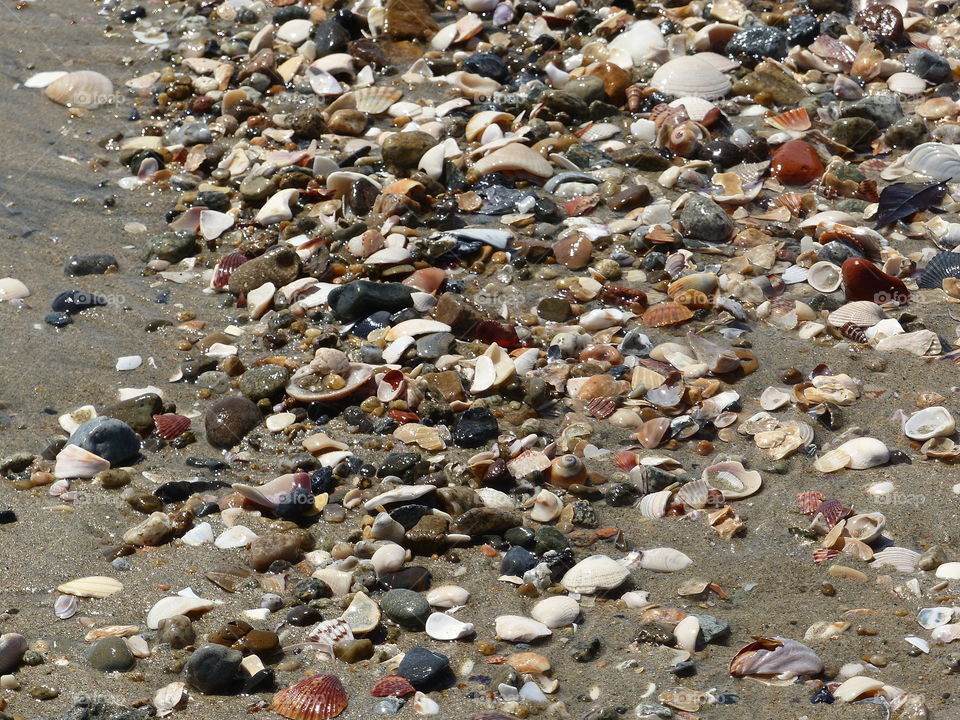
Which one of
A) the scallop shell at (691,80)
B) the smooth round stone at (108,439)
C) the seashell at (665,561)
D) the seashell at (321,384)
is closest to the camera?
the seashell at (665,561)

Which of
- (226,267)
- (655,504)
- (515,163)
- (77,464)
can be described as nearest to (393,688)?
(655,504)

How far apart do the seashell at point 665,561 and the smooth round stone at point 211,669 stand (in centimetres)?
133

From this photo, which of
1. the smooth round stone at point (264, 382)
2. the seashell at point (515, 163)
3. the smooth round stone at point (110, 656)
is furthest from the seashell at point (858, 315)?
the smooth round stone at point (110, 656)

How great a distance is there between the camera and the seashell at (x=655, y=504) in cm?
353

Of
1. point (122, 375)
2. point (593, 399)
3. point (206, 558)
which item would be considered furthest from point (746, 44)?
point (206, 558)

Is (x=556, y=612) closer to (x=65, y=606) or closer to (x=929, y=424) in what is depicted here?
(x=65, y=606)

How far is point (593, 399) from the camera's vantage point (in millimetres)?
4086

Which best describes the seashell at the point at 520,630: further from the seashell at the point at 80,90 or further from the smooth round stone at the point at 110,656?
the seashell at the point at 80,90

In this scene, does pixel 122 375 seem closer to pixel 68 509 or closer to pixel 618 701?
pixel 68 509

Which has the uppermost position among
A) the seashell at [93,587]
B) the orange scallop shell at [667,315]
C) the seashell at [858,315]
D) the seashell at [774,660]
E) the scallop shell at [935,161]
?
the scallop shell at [935,161]

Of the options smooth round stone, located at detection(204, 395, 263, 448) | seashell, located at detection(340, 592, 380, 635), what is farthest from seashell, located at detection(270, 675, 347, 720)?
smooth round stone, located at detection(204, 395, 263, 448)

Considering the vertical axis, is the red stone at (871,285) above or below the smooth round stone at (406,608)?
above

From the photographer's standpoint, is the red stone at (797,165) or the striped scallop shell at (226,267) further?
the red stone at (797,165)

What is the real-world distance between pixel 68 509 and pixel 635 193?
3.08 metres
